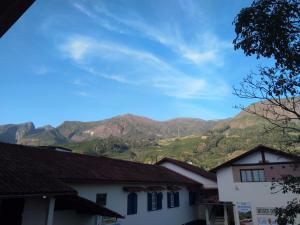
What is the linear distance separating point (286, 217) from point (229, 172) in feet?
53.3

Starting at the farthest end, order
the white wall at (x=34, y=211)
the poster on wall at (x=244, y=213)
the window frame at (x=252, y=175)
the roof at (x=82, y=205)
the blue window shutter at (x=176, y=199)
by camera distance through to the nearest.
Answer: the blue window shutter at (x=176, y=199)
the window frame at (x=252, y=175)
the poster on wall at (x=244, y=213)
the roof at (x=82, y=205)
the white wall at (x=34, y=211)

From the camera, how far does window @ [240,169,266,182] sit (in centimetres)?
2178

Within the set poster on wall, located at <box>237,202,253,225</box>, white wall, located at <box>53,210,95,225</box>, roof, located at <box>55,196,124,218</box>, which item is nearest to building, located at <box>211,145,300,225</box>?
poster on wall, located at <box>237,202,253,225</box>

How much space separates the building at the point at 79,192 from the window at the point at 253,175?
17.7ft

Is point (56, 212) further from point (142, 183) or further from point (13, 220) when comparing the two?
point (142, 183)

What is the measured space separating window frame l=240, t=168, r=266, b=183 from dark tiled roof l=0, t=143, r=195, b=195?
531 centimetres

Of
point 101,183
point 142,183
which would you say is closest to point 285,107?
point 101,183

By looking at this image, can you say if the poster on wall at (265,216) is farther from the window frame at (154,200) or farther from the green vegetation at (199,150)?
the green vegetation at (199,150)

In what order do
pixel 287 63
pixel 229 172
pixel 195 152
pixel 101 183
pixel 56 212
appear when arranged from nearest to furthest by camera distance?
1. pixel 287 63
2. pixel 56 212
3. pixel 101 183
4. pixel 229 172
5. pixel 195 152

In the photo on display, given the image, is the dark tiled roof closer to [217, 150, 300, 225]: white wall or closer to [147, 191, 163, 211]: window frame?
[147, 191, 163, 211]: window frame

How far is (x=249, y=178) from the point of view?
72.7 ft

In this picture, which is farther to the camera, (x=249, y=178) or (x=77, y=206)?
(x=249, y=178)

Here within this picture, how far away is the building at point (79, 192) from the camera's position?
9.70 metres

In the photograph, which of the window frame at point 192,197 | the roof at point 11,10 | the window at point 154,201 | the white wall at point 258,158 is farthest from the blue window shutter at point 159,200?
the roof at point 11,10
